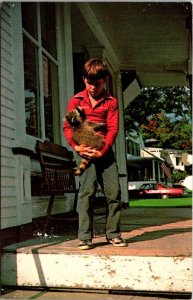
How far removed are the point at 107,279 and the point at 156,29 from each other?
17.1ft

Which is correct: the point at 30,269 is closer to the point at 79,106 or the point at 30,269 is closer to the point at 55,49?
the point at 79,106

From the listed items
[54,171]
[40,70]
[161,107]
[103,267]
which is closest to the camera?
[103,267]

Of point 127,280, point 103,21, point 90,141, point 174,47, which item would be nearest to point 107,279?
point 127,280

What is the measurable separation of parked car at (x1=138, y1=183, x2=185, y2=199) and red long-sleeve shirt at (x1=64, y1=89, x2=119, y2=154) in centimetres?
1568

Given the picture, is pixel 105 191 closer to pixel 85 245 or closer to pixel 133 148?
pixel 85 245

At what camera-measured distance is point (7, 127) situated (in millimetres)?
3221

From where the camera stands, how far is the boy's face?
9.55 ft

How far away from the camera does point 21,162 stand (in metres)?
3.34

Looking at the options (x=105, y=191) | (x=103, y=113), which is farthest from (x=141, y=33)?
(x=105, y=191)

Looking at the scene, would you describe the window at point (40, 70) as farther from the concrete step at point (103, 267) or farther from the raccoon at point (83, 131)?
the concrete step at point (103, 267)

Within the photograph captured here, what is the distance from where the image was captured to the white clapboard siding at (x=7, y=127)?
304 cm

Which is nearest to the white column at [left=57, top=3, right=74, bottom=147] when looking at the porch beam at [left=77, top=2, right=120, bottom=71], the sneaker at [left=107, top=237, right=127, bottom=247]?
the porch beam at [left=77, top=2, right=120, bottom=71]

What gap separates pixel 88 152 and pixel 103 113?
1.08 ft

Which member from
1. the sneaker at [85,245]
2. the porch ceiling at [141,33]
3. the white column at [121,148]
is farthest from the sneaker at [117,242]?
the white column at [121,148]
